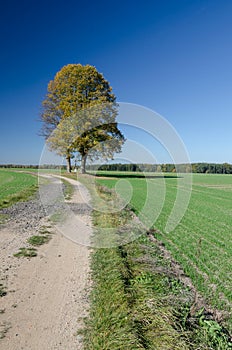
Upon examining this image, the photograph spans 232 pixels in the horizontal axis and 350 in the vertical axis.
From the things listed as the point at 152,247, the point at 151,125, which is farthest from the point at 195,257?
the point at 151,125

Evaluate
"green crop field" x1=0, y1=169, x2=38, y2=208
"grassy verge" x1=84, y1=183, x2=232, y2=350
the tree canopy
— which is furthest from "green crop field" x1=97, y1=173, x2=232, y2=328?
the tree canopy

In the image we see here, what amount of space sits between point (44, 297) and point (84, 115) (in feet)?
115

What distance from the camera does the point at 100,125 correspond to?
39.6 metres

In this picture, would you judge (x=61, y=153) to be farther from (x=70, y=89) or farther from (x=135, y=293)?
(x=135, y=293)

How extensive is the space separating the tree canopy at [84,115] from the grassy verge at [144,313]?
31896 millimetres

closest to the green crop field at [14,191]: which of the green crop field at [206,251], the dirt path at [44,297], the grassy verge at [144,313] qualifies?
the dirt path at [44,297]

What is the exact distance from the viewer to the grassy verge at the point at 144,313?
12.0ft

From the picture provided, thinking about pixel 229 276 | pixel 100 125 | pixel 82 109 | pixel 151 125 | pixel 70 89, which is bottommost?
pixel 229 276

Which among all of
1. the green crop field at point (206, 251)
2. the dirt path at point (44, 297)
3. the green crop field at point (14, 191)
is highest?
the green crop field at point (14, 191)

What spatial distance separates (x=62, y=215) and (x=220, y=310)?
374 inches

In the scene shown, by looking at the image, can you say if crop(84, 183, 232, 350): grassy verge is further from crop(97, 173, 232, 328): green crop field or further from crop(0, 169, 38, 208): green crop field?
crop(0, 169, 38, 208): green crop field

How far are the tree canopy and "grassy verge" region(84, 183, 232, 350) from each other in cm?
3190

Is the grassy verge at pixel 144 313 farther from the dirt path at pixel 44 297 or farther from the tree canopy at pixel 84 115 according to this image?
the tree canopy at pixel 84 115

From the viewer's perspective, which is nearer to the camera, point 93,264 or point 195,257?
point 93,264
